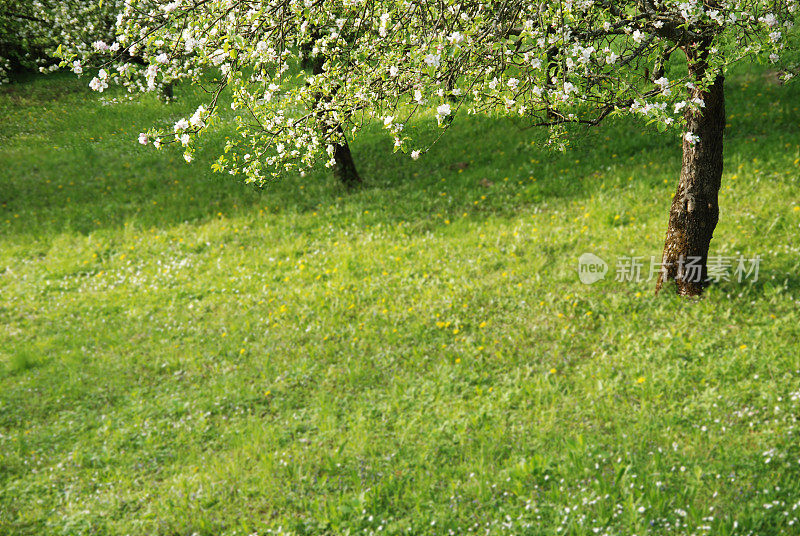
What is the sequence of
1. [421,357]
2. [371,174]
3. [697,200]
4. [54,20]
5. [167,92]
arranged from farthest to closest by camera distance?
[167,92], [54,20], [371,174], [421,357], [697,200]

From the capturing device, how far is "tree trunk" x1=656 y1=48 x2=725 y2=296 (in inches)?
265

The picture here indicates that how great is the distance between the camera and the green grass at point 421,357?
5254mm

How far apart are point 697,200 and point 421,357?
13.8 ft

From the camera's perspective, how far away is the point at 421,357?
762 cm

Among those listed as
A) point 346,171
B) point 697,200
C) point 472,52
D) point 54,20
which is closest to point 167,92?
point 54,20

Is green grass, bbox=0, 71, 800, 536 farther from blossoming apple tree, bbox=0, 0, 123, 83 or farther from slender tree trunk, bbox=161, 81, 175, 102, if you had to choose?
slender tree trunk, bbox=161, 81, 175, 102

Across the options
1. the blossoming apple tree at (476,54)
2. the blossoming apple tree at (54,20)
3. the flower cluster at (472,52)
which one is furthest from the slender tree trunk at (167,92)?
the flower cluster at (472,52)

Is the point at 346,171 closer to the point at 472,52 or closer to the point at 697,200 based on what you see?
the point at 697,200

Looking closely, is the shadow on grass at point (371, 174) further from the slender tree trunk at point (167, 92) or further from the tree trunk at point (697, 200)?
the tree trunk at point (697, 200)

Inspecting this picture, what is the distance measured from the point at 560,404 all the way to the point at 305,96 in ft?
15.1

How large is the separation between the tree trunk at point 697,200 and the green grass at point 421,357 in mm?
368

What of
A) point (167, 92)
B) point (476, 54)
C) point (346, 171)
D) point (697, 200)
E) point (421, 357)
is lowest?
point (421, 357)

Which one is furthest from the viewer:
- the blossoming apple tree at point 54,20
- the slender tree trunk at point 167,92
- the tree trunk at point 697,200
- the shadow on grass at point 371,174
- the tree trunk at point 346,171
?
the slender tree trunk at point 167,92

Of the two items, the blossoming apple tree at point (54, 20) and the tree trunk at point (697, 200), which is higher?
the blossoming apple tree at point (54, 20)
